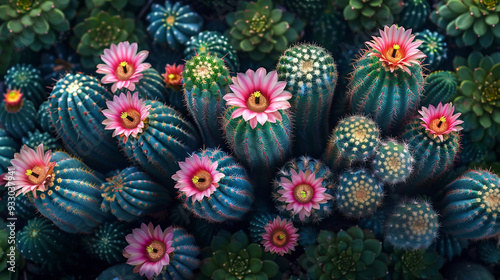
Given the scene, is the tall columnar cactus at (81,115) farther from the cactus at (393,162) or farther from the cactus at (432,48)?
the cactus at (432,48)

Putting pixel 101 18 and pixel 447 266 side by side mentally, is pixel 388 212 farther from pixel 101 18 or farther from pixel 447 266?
pixel 101 18

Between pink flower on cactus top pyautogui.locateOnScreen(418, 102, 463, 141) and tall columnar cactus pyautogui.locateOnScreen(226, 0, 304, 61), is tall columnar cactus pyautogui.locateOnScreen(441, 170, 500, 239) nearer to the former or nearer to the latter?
pink flower on cactus top pyautogui.locateOnScreen(418, 102, 463, 141)

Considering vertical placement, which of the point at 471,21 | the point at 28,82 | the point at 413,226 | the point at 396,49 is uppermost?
the point at 396,49

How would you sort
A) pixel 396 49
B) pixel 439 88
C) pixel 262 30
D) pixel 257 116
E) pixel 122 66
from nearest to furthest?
pixel 257 116
pixel 396 49
pixel 122 66
pixel 439 88
pixel 262 30

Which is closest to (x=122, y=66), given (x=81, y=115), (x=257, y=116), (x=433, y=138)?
(x=81, y=115)

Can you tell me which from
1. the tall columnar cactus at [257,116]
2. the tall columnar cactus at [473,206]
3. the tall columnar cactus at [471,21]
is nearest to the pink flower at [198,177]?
the tall columnar cactus at [257,116]

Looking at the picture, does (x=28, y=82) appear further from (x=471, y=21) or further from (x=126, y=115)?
(x=471, y=21)
